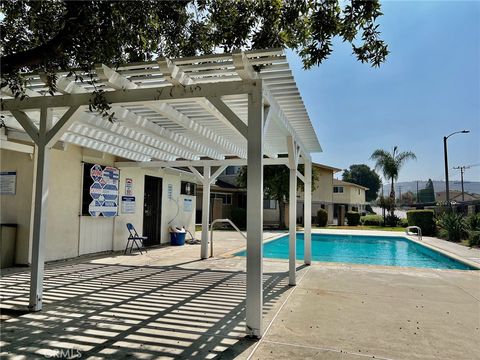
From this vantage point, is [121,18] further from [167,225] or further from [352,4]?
[167,225]

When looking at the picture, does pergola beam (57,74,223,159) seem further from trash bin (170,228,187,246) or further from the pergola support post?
trash bin (170,228,187,246)

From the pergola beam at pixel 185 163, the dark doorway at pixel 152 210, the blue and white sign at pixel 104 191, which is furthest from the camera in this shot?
the dark doorway at pixel 152 210

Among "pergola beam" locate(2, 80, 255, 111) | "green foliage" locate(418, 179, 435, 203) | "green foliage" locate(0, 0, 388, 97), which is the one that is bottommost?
"pergola beam" locate(2, 80, 255, 111)

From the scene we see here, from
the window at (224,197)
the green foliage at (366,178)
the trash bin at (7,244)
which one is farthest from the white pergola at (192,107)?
the green foliage at (366,178)

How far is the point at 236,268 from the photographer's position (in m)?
8.18

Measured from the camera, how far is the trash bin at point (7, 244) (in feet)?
23.7

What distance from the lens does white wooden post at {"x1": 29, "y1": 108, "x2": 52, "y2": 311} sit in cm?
465

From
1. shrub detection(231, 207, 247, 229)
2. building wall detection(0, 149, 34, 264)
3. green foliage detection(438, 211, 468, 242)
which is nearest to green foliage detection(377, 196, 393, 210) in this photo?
green foliage detection(438, 211, 468, 242)

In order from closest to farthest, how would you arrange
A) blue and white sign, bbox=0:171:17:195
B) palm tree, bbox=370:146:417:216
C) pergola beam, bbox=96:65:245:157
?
pergola beam, bbox=96:65:245:157
blue and white sign, bbox=0:171:17:195
palm tree, bbox=370:146:417:216

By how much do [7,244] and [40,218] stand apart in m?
3.51

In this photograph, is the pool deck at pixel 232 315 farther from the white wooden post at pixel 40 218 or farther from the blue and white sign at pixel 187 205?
the blue and white sign at pixel 187 205

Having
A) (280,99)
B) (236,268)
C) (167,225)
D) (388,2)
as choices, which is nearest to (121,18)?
(280,99)

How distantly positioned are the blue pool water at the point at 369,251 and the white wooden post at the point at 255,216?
25.0 feet

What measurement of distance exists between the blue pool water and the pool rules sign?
14.5 ft
